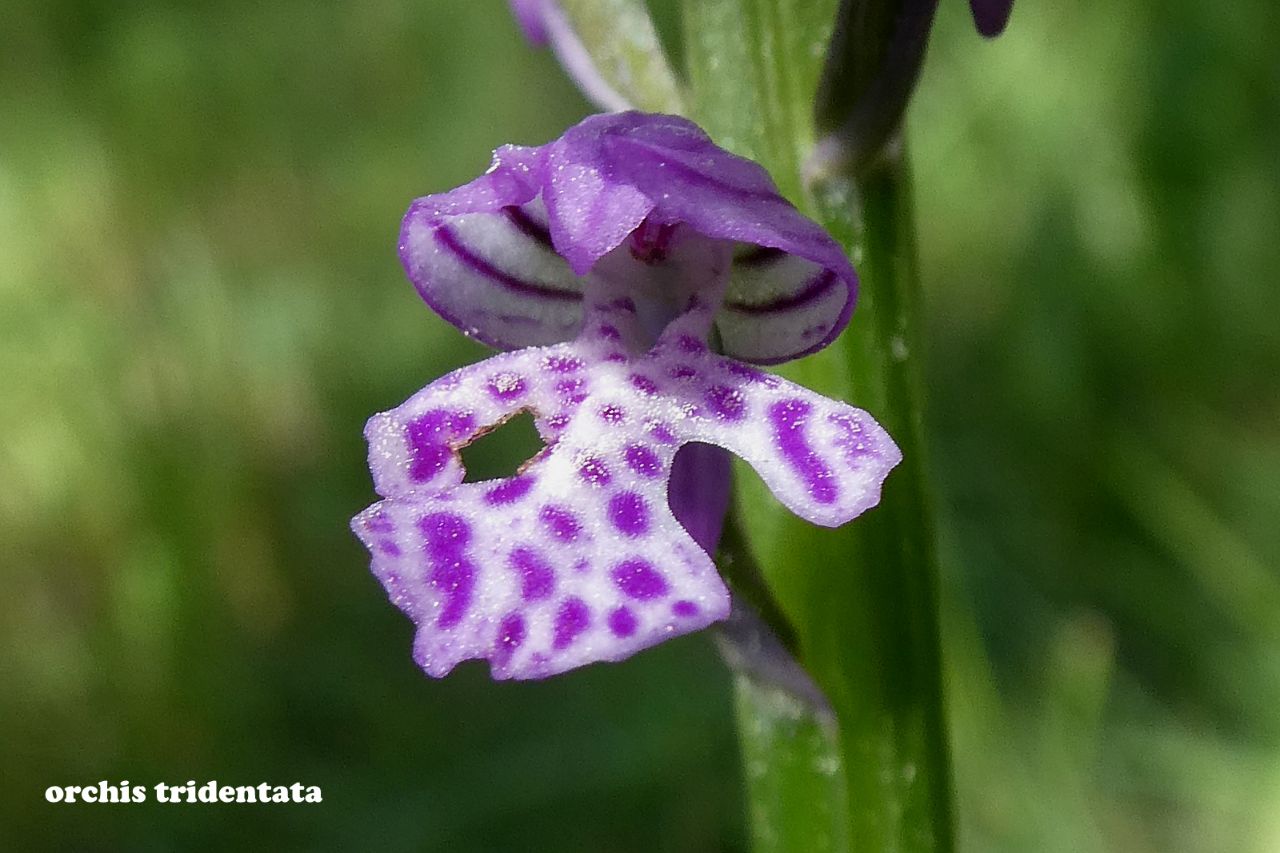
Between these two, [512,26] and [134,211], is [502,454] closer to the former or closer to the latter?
[134,211]

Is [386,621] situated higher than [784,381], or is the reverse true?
[784,381]

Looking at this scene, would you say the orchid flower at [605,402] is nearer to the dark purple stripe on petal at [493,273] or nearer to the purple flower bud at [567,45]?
the dark purple stripe on petal at [493,273]

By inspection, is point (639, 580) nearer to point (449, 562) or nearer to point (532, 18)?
point (449, 562)

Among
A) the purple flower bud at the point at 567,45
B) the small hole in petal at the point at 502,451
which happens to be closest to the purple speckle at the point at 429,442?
the purple flower bud at the point at 567,45

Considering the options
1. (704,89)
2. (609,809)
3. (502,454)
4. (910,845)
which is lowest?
(609,809)

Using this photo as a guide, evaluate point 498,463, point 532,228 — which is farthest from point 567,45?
point 498,463

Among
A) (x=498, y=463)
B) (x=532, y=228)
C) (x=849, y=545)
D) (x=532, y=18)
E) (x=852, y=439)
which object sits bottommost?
(x=498, y=463)

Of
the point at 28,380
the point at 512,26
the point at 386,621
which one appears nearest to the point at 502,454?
the point at 386,621
